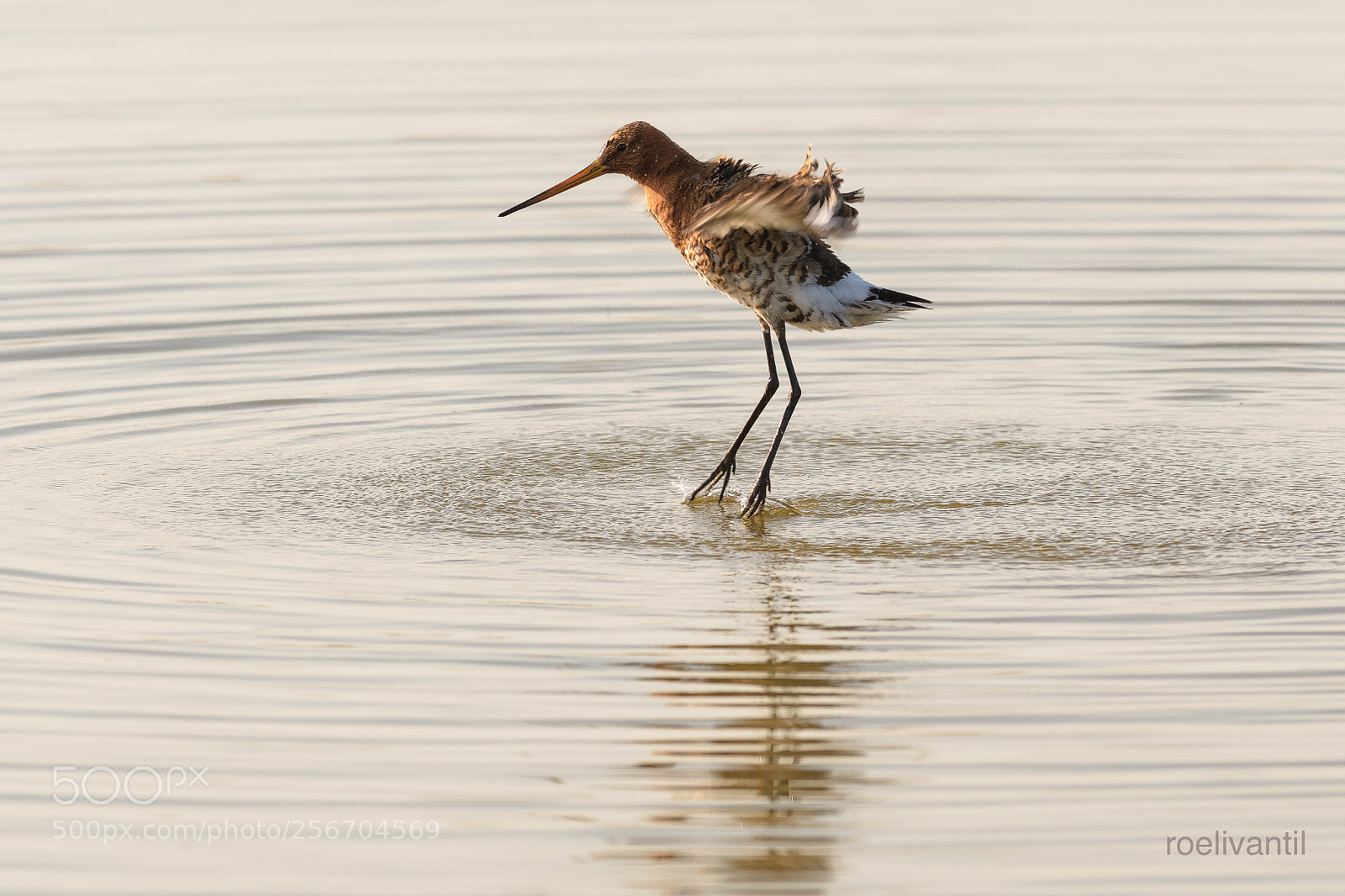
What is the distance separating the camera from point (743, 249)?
7918mm

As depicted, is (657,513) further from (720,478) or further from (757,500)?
(720,478)

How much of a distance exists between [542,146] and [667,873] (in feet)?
38.9

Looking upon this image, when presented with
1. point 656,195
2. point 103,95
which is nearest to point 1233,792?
point 656,195

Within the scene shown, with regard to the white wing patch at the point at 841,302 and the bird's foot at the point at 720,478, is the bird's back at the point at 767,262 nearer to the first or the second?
the white wing patch at the point at 841,302

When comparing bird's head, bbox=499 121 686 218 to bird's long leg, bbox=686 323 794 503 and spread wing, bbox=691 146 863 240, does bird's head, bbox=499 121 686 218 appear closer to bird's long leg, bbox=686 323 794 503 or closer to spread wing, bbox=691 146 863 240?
spread wing, bbox=691 146 863 240

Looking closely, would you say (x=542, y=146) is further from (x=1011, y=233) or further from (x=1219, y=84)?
(x=1219, y=84)

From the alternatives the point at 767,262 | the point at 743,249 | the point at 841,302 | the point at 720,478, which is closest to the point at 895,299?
the point at 841,302

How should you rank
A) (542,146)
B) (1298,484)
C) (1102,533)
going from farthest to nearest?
(542,146) < (1298,484) < (1102,533)

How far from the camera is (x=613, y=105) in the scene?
1717 centimetres

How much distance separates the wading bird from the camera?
7855mm

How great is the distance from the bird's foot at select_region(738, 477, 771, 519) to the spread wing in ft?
3.63

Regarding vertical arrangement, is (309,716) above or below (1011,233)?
below

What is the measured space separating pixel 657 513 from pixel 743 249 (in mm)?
1126

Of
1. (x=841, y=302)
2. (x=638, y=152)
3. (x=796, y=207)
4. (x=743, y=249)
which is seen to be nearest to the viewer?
(x=796, y=207)
